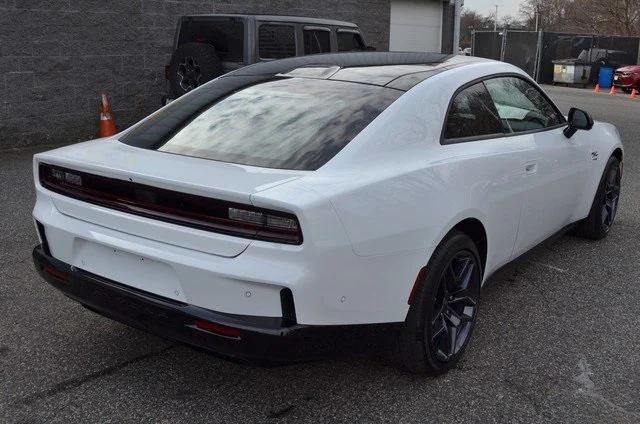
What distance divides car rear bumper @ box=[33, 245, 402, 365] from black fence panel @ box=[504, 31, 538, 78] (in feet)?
94.7

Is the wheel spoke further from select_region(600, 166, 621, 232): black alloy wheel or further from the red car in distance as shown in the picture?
the red car in distance

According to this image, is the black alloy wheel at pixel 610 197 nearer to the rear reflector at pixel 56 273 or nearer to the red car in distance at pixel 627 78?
the rear reflector at pixel 56 273

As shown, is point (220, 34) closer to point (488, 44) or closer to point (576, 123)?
point (576, 123)

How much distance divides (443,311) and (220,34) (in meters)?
6.03

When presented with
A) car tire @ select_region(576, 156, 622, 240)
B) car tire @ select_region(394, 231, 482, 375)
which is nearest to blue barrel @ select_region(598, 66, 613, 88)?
car tire @ select_region(576, 156, 622, 240)

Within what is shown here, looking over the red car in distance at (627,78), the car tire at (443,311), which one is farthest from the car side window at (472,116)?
the red car in distance at (627,78)

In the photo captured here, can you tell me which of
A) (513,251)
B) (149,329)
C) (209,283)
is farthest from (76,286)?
(513,251)

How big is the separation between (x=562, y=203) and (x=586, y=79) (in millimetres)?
24847

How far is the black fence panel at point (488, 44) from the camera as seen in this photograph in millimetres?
31812

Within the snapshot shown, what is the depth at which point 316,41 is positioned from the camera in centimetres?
895

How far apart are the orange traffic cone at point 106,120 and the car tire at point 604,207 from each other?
23.2ft

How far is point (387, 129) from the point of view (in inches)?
117

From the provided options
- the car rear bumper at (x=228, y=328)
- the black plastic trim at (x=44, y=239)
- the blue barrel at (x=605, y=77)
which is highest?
the black plastic trim at (x=44, y=239)

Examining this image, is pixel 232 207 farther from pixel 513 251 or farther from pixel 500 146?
pixel 513 251
